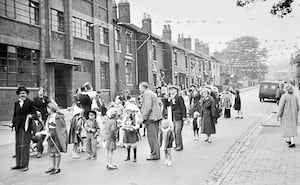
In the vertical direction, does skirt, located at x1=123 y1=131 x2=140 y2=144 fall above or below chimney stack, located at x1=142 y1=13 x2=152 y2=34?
below

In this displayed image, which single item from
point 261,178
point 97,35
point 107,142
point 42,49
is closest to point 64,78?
point 42,49

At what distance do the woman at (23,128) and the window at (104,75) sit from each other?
20.8m

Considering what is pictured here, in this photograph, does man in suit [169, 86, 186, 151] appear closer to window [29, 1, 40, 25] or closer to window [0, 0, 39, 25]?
window [0, 0, 39, 25]

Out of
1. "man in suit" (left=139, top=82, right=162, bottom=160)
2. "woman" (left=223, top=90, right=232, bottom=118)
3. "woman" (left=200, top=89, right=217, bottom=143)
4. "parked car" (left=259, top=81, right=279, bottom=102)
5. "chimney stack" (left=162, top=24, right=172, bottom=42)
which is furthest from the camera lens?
"chimney stack" (left=162, top=24, right=172, bottom=42)

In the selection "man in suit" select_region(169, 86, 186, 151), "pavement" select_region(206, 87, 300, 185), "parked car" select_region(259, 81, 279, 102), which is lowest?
"pavement" select_region(206, 87, 300, 185)

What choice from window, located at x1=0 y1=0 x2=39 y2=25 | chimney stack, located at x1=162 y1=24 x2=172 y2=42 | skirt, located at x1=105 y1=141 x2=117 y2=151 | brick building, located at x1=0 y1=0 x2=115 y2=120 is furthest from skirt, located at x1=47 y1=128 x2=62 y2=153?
chimney stack, located at x1=162 y1=24 x2=172 y2=42

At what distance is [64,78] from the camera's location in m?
24.0

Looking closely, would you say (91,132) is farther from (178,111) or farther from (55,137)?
(178,111)

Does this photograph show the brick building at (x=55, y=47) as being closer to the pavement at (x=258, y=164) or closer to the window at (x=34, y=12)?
the window at (x=34, y=12)

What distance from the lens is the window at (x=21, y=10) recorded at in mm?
18406

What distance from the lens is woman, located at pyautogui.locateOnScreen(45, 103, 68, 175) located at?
25.7ft

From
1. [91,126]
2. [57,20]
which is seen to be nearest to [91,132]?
[91,126]

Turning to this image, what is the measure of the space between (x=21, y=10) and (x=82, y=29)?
274 inches

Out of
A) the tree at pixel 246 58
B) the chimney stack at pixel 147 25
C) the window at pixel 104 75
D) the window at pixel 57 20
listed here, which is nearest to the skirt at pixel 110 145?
the window at pixel 57 20
